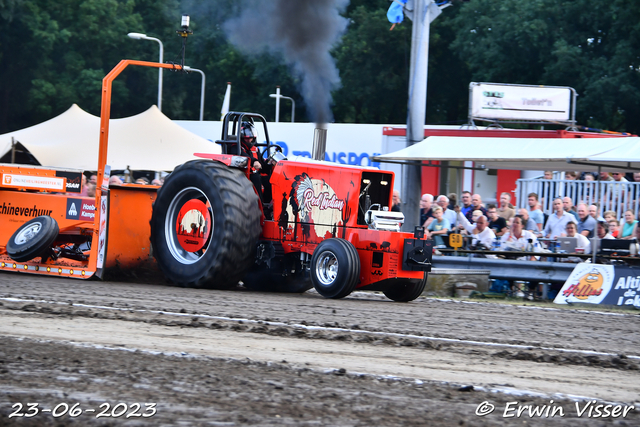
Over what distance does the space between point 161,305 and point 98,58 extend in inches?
1604

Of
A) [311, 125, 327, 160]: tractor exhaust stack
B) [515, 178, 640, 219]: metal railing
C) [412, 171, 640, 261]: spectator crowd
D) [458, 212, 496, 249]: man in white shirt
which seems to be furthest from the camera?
[515, 178, 640, 219]: metal railing

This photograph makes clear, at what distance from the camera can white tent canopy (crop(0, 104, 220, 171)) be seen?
19.1 meters

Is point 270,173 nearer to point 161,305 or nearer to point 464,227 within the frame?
point 161,305

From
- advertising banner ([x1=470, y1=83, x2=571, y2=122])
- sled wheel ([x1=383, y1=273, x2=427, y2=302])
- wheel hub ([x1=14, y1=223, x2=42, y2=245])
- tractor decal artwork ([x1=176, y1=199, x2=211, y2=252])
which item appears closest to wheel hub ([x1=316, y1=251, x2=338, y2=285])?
sled wheel ([x1=383, y1=273, x2=427, y2=302])

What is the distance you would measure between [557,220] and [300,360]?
8.52 metres

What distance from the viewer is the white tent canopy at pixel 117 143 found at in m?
19.1

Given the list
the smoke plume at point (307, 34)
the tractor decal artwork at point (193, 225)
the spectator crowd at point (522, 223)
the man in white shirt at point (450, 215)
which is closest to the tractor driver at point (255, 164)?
the tractor decal artwork at point (193, 225)

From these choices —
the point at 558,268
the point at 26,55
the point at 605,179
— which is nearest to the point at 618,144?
the point at 558,268

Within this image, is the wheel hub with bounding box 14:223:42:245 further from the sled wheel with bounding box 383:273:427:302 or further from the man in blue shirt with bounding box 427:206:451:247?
the man in blue shirt with bounding box 427:206:451:247

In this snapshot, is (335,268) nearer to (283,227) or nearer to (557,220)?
(283,227)

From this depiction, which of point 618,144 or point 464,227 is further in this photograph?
point 464,227

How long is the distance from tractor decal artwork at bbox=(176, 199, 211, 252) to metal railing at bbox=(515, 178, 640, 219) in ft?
21.6

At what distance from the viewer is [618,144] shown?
1253cm

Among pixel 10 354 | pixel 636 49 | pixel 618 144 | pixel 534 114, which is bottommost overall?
pixel 10 354
